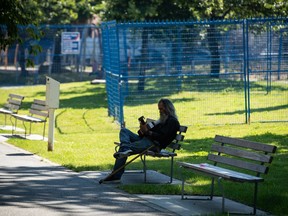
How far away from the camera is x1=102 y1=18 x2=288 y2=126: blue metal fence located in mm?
20797

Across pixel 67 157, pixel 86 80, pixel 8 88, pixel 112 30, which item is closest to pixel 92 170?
pixel 67 157

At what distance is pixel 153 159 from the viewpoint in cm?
1562

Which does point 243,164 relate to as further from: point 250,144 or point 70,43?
point 70,43

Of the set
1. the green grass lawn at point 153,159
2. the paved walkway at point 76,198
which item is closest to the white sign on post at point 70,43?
the green grass lawn at point 153,159

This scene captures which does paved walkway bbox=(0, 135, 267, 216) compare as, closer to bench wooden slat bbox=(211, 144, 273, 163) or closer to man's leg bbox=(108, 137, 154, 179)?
man's leg bbox=(108, 137, 154, 179)

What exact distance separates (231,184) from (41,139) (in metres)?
7.17

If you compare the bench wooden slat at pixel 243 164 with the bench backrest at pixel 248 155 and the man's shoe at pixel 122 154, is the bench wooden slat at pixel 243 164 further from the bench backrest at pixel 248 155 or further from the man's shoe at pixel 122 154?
the man's shoe at pixel 122 154

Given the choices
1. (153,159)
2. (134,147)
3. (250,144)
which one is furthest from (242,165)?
(153,159)

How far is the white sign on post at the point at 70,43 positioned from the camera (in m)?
36.2

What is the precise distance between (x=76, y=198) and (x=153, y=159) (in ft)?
15.2

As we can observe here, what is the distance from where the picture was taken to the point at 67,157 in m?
15.5

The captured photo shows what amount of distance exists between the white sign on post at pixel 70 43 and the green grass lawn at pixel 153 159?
8142 millimetres

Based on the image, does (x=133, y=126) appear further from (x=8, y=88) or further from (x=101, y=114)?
(x=8, y=88)

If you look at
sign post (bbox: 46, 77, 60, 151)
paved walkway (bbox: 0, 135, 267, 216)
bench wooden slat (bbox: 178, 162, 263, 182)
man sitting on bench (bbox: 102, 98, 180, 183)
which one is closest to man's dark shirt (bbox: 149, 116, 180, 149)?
man sitting on bench (bbox: 102, 98, 180, 183)
